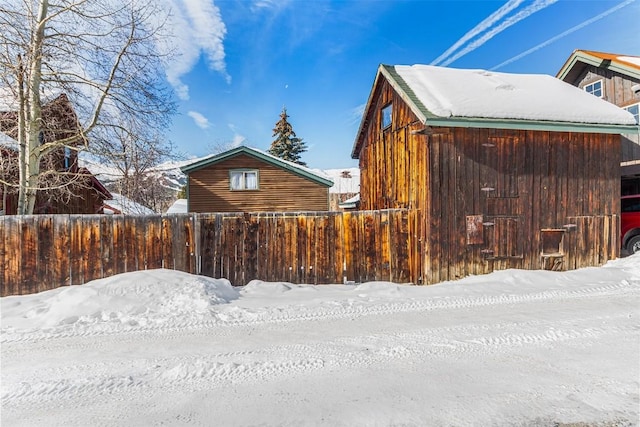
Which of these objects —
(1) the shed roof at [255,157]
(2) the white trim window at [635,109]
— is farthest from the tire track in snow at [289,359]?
(2) the white trim window at [635,109]

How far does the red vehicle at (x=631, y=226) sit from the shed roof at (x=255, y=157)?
1185 cm

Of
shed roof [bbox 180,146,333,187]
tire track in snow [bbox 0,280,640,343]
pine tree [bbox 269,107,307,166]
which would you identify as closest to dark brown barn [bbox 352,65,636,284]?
tire track in snow [bbox 0,280,640,343]

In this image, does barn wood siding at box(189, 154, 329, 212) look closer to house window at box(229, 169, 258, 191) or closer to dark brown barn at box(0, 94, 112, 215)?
house window at box(229, 169, 258, 191)

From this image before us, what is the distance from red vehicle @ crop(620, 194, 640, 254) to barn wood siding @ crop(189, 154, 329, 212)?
39.1 feet

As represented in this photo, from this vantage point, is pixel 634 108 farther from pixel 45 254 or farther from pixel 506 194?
pixel 45 254

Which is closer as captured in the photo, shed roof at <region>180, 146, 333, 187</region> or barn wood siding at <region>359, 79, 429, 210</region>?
barn wood siding at <region>359, 79, 429, 210</region>

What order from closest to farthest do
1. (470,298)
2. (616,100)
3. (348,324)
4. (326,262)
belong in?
(348,324) → (470,298) → (326,262) → (616,100)

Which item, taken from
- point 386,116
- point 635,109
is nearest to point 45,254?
point 386,116

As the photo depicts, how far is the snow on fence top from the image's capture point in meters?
8.25

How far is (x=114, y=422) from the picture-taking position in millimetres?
2553

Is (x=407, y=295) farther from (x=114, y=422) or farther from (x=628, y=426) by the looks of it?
(x=114, y=422)

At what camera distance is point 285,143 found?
33.9 meters

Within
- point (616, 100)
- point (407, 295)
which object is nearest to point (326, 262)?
point (407, 295)

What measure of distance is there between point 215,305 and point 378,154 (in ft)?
24.2
